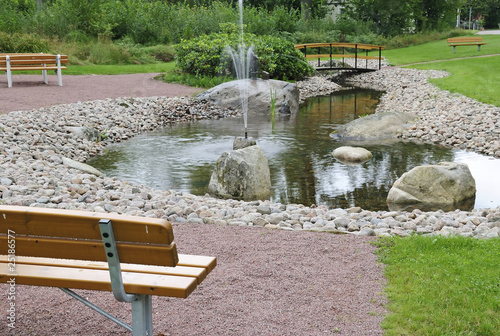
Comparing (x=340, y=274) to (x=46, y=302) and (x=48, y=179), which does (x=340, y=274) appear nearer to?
(x=46, y=302)

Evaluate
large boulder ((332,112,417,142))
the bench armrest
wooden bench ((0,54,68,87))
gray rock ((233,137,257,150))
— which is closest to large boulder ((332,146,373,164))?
gray rock ((233,137,257,150))

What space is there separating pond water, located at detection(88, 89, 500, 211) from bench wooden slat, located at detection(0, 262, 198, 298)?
489 cm

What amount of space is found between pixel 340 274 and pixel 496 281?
1170 mm

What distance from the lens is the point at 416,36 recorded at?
123 ft

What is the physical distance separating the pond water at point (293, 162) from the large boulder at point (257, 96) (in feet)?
5.97

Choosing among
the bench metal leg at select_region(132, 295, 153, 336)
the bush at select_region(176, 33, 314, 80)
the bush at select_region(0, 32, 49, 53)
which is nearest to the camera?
the bench metal leg at select_region(132, 295, 153, 336)

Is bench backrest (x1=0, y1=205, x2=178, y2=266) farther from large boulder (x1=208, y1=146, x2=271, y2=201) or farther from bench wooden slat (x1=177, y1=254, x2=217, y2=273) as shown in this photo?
large boulder (x1=208, y1=146, x2=271, y2=201)

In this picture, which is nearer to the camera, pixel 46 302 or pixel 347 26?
pixel 46 302

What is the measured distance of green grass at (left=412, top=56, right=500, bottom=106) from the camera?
15.3m

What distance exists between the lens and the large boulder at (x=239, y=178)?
816cm

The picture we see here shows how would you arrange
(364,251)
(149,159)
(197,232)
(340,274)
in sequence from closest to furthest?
1. (340,274)
2. (364,251)
3. (197,232)
4. (149,159)

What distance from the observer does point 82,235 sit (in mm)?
2930

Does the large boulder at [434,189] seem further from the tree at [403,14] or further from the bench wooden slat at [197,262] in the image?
the tree at [403,14]

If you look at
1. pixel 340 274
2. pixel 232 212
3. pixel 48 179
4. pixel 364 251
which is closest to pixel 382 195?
pixel 232 212
